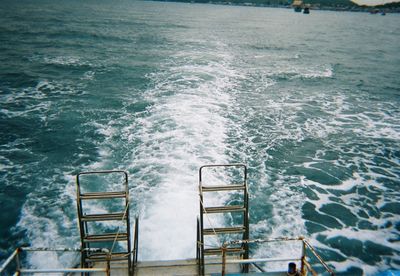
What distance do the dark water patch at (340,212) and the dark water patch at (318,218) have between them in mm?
237

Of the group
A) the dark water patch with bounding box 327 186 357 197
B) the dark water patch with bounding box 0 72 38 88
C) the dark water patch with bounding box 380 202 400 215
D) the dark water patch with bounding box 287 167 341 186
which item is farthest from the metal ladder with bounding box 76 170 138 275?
the dark water patch with bounding box 0 72 38 88

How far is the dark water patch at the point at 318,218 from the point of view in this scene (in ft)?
29.1

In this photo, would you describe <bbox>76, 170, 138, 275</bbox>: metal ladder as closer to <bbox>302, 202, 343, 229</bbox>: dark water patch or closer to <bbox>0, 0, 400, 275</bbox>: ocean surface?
<bbox>0, 0, 400, 275</bbox>: ocean surface

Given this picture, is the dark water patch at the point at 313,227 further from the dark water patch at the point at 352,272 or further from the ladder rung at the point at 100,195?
the ladder rung at the point at 100,195

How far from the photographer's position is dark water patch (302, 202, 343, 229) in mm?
8875

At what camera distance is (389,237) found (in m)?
8.34

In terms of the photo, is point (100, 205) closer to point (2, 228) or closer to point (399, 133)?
point (2, 228)

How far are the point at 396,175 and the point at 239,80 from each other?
48.3 ft

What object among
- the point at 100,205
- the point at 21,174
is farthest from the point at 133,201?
the point at 21,174

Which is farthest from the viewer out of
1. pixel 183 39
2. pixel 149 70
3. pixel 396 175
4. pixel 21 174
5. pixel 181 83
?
pixel 183 39

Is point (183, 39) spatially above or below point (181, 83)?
above

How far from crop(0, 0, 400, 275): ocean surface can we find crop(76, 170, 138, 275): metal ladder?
0.50 metres

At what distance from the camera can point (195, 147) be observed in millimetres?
12570

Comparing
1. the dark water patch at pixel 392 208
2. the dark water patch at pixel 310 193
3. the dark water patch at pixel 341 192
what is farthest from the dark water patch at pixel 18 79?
the dark water patch at pixel 392 208
